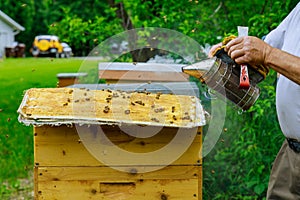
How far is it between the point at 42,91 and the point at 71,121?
0.27 m

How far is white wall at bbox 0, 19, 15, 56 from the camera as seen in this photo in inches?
942

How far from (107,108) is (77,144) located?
0.21m

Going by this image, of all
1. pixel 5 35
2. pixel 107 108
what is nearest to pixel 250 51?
pixel 107 108

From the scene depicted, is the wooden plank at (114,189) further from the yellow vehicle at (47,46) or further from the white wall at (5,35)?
the white wall at (5,35)

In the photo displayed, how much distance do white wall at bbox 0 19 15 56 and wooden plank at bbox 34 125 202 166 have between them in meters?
21.6

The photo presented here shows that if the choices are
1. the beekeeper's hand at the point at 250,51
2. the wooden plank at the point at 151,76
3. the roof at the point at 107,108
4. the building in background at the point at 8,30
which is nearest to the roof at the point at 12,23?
the building in background at the point at 8,30

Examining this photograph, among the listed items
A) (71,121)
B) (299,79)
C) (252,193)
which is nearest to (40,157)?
(71,121)

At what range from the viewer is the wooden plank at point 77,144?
2264mm

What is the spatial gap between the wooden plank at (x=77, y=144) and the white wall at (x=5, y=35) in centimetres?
2162

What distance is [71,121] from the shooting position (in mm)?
2135

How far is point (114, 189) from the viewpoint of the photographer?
7.61ft

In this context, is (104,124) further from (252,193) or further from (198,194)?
(252,193)

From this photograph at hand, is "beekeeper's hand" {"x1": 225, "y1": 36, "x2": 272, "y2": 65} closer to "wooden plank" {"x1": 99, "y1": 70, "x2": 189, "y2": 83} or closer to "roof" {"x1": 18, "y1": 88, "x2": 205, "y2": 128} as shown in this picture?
"roof" {"x1": 18, "y1": 88, "x2": 205, "y2": 128}

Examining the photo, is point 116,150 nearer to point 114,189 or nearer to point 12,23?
point 114,189
